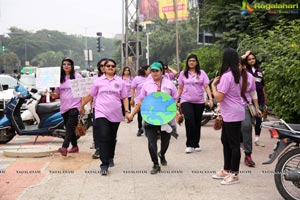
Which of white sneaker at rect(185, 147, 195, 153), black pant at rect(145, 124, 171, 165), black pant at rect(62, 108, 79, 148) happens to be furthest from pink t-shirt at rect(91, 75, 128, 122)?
white sneaker at rect(185, 147, 195, 153)

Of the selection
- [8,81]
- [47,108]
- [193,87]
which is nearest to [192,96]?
[193,87]

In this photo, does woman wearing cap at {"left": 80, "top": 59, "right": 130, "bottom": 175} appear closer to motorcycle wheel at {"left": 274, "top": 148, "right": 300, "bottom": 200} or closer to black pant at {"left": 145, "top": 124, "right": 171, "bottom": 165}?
black pant at {"left": 145, "top": 124, "right": 171, "bottom": 165}

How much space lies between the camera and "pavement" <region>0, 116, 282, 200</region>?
540 centimetres

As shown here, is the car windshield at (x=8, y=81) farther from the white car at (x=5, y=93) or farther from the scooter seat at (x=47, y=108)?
the scooter seat at (x=47, y=108)

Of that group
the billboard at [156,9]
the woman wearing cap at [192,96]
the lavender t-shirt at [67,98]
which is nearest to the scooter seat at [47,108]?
the lavender t-shirt at [67,98]

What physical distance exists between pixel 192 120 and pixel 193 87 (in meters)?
0.58

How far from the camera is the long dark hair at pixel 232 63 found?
5.76m

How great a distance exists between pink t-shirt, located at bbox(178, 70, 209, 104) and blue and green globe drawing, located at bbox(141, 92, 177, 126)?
1539mm

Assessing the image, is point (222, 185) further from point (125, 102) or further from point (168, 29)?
point (168, 29)

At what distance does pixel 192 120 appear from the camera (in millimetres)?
8086

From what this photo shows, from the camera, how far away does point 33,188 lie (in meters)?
5.73

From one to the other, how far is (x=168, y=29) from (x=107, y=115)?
205 ft

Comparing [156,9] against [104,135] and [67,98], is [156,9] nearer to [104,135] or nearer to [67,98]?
[67,98]

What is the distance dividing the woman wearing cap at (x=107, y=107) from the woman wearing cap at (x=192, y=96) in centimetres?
169
